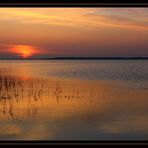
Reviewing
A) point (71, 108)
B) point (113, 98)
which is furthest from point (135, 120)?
point (113, 98)

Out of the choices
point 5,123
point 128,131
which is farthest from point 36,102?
point 128,131

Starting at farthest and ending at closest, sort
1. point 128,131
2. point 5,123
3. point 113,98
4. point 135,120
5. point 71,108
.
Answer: point 113,98
point 71,108
point 135,120
point 5,123
point 128,131

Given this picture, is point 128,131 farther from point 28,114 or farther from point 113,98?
point 113,98

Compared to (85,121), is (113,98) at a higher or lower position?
lower

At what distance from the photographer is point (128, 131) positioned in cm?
457

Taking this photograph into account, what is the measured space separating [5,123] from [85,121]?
47.1 inches
